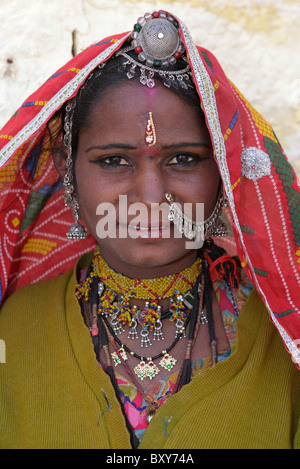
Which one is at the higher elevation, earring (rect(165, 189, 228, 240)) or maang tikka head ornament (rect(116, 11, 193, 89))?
maang tikka head ornament (rect(116, 11, 193, 89))

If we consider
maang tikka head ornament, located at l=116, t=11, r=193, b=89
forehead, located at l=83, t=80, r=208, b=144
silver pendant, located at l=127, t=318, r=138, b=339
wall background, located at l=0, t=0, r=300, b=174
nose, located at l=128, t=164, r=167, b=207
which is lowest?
silver pendant, located at l=127, t=318, r=138, b=339

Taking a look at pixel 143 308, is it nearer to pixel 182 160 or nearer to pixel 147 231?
pixel 147 231

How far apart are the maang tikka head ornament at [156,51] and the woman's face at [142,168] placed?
0.12ft

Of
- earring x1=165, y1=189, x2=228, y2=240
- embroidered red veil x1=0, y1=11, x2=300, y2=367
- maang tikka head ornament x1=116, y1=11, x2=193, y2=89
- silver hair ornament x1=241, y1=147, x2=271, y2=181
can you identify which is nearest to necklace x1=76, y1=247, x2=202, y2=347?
earring x1=165, y1=189, x2=228, y2=240

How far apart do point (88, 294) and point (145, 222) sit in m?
0.36

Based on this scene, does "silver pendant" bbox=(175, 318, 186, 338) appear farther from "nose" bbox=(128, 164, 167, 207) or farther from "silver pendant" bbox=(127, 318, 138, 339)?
"nose" bbox=(128, 164, 167, 207)

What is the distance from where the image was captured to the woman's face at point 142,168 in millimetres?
1515

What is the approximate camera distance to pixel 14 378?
1.59m

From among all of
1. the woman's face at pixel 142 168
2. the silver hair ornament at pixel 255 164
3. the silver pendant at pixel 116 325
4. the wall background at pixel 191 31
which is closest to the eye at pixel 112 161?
the woman's face at pixel 142 168

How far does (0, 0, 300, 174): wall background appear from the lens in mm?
2191

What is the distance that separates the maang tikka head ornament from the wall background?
2.50 feet

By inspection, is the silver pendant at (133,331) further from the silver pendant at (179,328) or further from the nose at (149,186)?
the nose at (149,186)

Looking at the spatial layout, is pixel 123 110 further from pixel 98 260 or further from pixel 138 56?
pixel 98 260

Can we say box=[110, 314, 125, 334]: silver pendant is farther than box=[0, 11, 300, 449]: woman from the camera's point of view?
Yes
